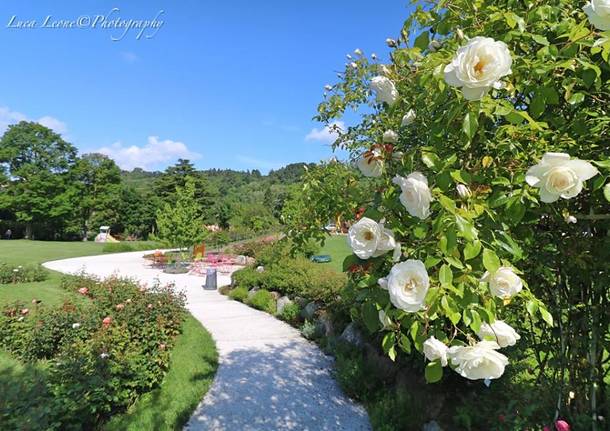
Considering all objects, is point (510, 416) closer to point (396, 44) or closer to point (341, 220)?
point (341, 220)

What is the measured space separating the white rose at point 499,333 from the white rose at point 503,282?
0.35ft

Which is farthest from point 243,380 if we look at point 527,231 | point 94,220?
point 94,220

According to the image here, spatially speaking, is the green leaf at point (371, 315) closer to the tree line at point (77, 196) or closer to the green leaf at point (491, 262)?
the green leaf at point (491, 262)

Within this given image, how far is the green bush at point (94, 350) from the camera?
3.90 meters

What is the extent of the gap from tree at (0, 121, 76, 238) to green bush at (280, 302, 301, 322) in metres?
37.8

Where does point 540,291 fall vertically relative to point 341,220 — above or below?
below

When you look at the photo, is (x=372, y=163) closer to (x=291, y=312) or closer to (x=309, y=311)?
(x=309, y=311)

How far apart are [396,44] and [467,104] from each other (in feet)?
2.77

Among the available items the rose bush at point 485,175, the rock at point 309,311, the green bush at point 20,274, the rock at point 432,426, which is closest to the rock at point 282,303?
the rock at point 309,311

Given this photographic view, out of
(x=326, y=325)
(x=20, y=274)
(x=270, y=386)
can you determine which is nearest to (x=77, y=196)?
(x=20, y=274)

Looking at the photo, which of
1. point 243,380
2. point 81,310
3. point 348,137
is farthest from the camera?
point 81,310

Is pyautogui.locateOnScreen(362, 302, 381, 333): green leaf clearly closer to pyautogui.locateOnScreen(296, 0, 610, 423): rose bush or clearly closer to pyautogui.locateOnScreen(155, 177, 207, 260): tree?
pyautogui.locateOnScreen(296, 0, 610, 423): rose bush

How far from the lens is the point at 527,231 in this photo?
1.59 m

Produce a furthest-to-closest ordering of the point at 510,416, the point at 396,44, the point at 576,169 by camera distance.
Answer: the point at 510,416 < the point at 396,44 < the point at 576,169
